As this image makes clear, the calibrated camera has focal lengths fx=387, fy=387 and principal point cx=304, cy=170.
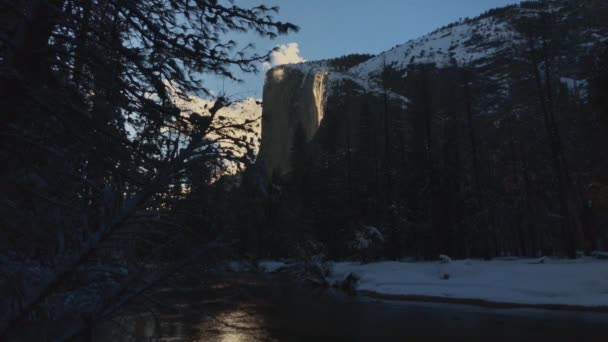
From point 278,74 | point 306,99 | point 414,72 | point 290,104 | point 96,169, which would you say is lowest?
point 96,169

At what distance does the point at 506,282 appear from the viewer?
54.3 feet

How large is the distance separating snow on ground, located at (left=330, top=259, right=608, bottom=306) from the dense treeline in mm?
15444

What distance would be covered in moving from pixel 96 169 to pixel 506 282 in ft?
57.8

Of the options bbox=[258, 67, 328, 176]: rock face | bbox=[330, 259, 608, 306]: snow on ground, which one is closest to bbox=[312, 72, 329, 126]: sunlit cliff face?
bbox=[258, 67, 328, 176]: rock face

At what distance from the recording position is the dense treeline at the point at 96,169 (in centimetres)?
212

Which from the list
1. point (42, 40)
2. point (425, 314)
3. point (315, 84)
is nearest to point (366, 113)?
point (425, 314)

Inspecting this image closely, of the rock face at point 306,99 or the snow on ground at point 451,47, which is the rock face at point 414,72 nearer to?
the rock face at point 306,99

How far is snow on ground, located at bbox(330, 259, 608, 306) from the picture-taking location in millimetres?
14273

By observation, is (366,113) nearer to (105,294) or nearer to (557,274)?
(557,274)

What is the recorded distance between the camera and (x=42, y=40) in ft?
9.25

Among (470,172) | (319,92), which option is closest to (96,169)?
(470,172)

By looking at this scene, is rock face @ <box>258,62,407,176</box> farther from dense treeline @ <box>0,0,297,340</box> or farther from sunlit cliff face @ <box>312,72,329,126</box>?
dense treeline @ <box>0,0,297,340</box>

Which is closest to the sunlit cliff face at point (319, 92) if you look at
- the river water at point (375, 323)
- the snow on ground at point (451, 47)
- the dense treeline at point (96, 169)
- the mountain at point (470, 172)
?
the snow on ground at point (451, 47)

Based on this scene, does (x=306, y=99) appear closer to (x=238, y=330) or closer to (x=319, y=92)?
(x=319, y=92)
